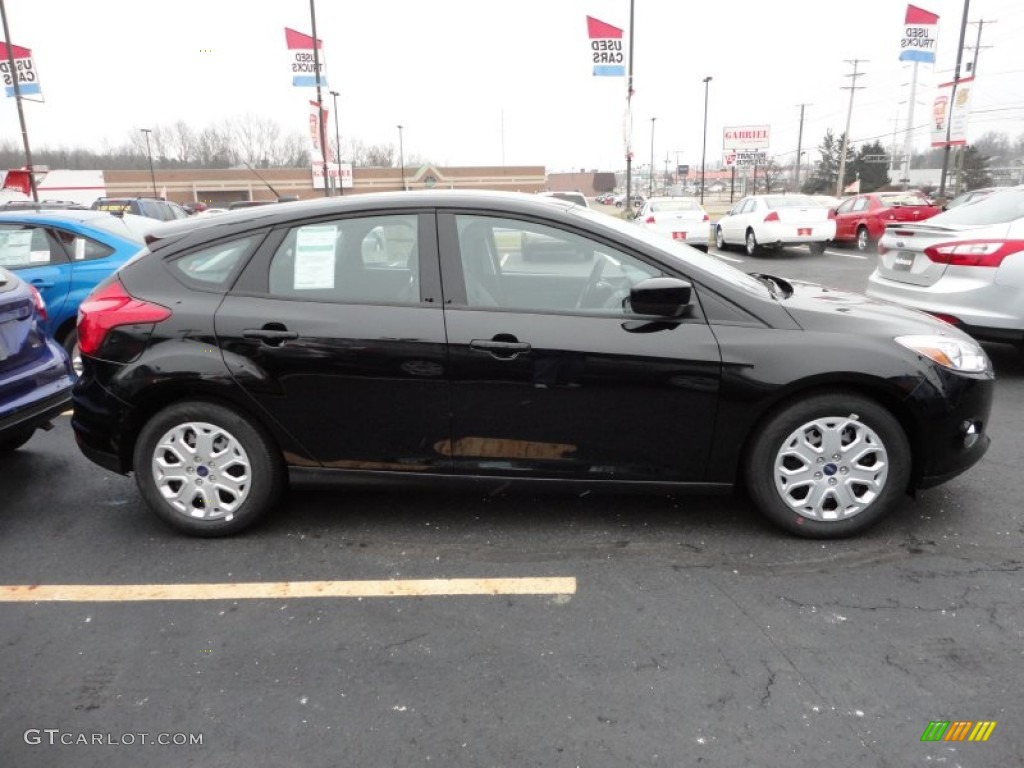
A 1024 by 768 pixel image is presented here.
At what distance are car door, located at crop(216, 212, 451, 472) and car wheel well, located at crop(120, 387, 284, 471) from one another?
0.12 m

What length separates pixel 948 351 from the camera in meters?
3.28

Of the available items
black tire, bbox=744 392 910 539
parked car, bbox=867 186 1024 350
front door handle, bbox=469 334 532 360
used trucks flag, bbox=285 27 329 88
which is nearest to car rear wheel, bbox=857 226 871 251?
parked car, bbox=867 186 1024 350

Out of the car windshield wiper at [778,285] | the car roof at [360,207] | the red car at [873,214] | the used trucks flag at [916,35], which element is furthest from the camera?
the used trucks flag at [916,35]

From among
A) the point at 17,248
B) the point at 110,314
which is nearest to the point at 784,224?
the point at 17,248

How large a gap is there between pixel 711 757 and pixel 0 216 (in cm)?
714

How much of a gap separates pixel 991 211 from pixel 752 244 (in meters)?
12.2

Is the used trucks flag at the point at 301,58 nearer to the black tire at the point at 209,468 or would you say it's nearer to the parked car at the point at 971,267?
the parked car at the point at 971,267

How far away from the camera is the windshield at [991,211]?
587cm

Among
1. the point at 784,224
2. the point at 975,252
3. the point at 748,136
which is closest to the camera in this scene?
the point at 975,252

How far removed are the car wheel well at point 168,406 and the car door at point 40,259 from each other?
11.8 ft

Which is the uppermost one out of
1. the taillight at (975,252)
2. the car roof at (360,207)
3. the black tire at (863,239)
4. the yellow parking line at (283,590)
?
the car roof at (360,207)

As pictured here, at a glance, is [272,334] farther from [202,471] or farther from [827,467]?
[827,467]

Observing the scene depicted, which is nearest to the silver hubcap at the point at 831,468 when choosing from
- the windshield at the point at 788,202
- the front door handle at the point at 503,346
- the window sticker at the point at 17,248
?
the front door handle at the point at 503,346

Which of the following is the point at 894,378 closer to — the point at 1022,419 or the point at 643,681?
the point at 643,681
